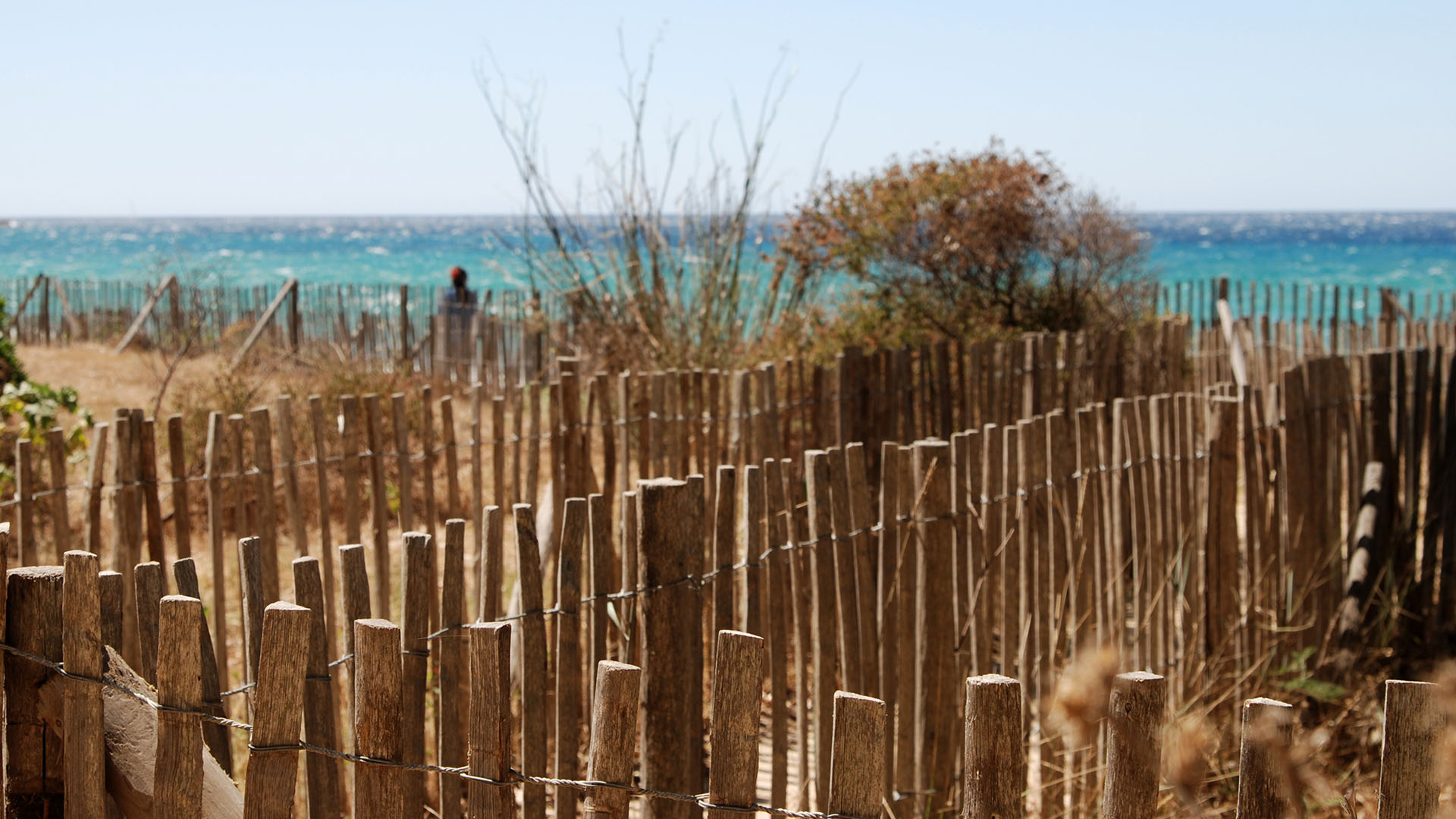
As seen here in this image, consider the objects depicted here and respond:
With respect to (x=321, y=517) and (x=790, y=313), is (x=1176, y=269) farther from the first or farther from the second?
(x=321, y=517)

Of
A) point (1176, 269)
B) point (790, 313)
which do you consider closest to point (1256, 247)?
point (1176, 269)

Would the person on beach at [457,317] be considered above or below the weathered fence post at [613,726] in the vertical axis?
above

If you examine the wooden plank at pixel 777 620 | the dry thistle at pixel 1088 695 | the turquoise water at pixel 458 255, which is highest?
the turquoise water at pixel 458 255

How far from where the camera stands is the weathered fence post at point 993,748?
4.50 ft

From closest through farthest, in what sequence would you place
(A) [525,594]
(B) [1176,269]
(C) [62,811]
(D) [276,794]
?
1. (D) [276,794]
2. (C) [62,811]
3. (A) [525,594]
4. (B) [1176,269]

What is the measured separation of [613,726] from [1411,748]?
98 centimetres

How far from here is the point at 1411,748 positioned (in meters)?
1.22

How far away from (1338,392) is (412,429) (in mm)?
6511

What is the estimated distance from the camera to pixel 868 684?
2725 millimetres

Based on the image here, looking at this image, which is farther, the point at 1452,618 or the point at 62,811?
the point at 1452,618

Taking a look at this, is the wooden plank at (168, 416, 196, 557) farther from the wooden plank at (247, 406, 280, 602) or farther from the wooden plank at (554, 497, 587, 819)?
the wooden plank at (554, 497, 587, 819)

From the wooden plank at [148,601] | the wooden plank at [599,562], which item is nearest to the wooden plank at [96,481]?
the wooden plank at [148,601]

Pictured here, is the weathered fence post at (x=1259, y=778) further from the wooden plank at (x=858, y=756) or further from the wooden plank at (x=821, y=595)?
the wooden plank at (x=821, y=595)

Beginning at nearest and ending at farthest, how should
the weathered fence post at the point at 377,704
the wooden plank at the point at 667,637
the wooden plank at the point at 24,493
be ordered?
the weathered fence post at the point at 377,704 → the wooden plank at the point at 667,637 → the wooden plank at the point at 24,493
